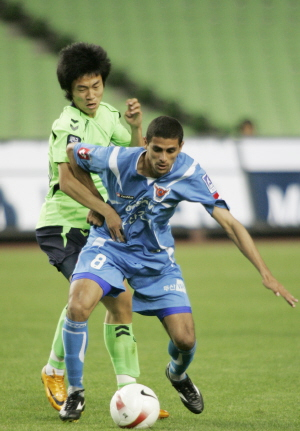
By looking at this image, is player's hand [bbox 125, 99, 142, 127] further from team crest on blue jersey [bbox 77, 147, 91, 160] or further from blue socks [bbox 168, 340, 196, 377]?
blue socks [bbox 168, 340, 196, 377]

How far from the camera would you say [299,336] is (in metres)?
6.95

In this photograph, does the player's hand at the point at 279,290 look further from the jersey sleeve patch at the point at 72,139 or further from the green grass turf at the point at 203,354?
the jersey sleeve patch at the point at 72,139

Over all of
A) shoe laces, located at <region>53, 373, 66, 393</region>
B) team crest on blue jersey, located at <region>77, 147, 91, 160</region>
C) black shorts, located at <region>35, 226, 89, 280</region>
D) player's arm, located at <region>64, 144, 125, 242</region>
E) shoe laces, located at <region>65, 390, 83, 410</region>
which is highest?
team crest on blue jersey, located at <region>77, 147, 91, 160</region>

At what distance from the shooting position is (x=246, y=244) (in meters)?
4.12

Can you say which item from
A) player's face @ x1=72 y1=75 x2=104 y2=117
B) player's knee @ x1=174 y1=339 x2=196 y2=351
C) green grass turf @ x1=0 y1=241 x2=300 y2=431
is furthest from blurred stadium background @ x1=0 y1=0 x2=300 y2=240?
player's knee @ x1=174 y1=339 x2=196 y2=351

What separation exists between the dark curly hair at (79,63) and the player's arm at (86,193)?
52cm

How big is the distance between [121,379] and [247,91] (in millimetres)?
16436

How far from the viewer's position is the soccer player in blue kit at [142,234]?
4148 mm

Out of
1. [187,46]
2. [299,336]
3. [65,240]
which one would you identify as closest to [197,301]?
[299,336]

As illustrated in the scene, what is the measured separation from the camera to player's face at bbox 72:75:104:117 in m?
4.69

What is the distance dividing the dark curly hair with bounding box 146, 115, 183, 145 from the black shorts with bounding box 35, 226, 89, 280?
38.1 inches

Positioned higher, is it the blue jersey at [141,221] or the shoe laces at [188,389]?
the blue jersey at [141,221]

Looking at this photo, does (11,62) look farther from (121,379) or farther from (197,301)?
(121,379)

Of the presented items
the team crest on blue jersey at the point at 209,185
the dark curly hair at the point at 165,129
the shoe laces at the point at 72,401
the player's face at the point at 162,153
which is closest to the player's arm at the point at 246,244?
the team crest on blue jersey at the point at 209,185
